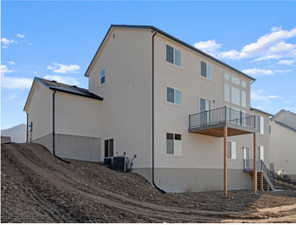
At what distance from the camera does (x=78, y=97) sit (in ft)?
64.5

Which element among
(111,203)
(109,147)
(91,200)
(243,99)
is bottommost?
(111,203)

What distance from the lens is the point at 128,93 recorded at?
Result: 19.1 meters

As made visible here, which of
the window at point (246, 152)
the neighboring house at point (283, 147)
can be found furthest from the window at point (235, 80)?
the neighboring house at point (283, 147)

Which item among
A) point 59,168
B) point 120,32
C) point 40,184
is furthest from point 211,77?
point 40,184

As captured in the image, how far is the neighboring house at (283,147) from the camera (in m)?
36.7

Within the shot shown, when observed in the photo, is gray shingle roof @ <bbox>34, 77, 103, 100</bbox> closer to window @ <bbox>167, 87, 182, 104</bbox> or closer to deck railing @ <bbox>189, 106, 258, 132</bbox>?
window @ <bbox>167, 87, 182, 104</bbox>

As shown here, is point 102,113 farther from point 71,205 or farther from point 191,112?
point 71,205

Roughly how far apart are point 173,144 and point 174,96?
2792 mm

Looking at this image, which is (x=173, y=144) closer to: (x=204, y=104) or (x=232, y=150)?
(x=204, y=104)

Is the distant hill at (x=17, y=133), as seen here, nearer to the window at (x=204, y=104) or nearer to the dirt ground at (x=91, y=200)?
the dirt ground at (x=91, y=200)

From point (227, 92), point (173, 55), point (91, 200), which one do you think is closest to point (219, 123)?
point (173, 55)

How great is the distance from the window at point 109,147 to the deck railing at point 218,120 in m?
4.82

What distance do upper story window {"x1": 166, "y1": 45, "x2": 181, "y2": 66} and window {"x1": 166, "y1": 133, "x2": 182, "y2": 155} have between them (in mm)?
4298

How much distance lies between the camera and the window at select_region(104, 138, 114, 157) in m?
19.6
